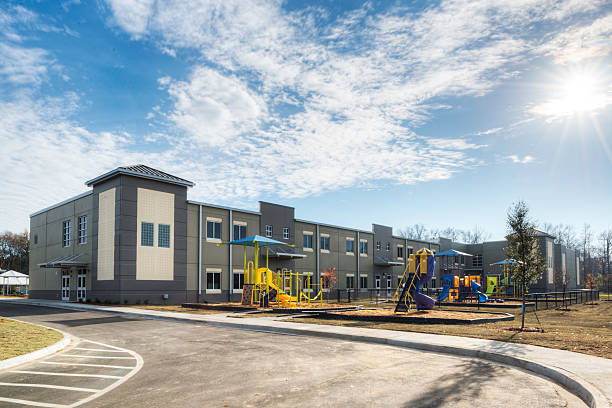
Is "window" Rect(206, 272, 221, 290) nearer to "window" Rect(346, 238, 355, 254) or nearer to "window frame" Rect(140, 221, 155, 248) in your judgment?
"window frame" Rect(140, 221, 155, 248)

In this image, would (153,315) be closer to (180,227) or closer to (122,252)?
(122,252)

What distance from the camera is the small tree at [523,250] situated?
17234 mm

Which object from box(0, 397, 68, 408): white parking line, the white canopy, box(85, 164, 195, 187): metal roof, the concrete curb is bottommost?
the white canopy

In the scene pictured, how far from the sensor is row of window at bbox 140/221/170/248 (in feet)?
115

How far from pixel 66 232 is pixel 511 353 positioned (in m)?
40.3

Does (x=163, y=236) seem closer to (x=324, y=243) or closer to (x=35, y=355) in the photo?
(x=324, y=243)

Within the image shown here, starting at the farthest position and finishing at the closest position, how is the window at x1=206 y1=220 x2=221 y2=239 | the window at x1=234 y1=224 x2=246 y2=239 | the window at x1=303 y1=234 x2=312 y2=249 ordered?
the window at x1=303 y1=234 x2=312 y2=249
the window at x1=234 y1=224 x2=246 y2=239
the window at x1=206 y1=220 x2=221 y2=239

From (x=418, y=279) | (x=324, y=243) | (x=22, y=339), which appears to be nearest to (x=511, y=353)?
(x=418, y=279)

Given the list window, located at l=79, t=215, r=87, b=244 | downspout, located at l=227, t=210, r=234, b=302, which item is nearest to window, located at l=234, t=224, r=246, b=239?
downspout, located at l=227, t=210, r=234, b=302

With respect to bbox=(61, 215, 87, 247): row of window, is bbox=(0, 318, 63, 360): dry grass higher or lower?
lower

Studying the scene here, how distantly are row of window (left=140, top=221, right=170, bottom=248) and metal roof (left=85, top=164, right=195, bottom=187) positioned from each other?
3551 mm

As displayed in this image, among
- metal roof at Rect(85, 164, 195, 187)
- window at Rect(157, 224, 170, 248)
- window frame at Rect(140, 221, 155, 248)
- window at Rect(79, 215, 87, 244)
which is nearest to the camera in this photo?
metal roof at Rect(85, 164, 195, 187)

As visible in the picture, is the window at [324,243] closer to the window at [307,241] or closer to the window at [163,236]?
the window at [307,241]

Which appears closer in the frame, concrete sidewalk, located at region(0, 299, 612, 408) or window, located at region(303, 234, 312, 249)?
concrete sidewalk, located at region(0, 299, 612, 408)
